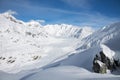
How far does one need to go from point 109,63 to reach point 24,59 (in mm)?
158846

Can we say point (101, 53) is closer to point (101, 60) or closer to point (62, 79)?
point (101, 60)

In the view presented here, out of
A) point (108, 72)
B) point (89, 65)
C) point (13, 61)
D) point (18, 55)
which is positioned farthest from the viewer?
point (18, 55)

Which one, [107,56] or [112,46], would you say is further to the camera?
[112,46]

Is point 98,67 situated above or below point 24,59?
below

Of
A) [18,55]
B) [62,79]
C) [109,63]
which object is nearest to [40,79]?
[62,79]

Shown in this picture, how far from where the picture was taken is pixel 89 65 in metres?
32.1

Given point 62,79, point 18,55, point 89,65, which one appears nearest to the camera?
point 62,79

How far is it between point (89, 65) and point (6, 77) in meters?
15.0

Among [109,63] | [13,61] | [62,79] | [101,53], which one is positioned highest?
[13,61]

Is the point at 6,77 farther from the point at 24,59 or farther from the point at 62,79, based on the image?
the point at 24,59

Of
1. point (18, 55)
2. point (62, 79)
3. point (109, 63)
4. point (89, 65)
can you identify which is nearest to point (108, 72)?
point (109, 63)

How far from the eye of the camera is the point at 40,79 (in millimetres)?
24281

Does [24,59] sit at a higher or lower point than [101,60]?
higher

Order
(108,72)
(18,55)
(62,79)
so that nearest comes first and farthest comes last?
(62,79) → (108,72) → (18,55)
